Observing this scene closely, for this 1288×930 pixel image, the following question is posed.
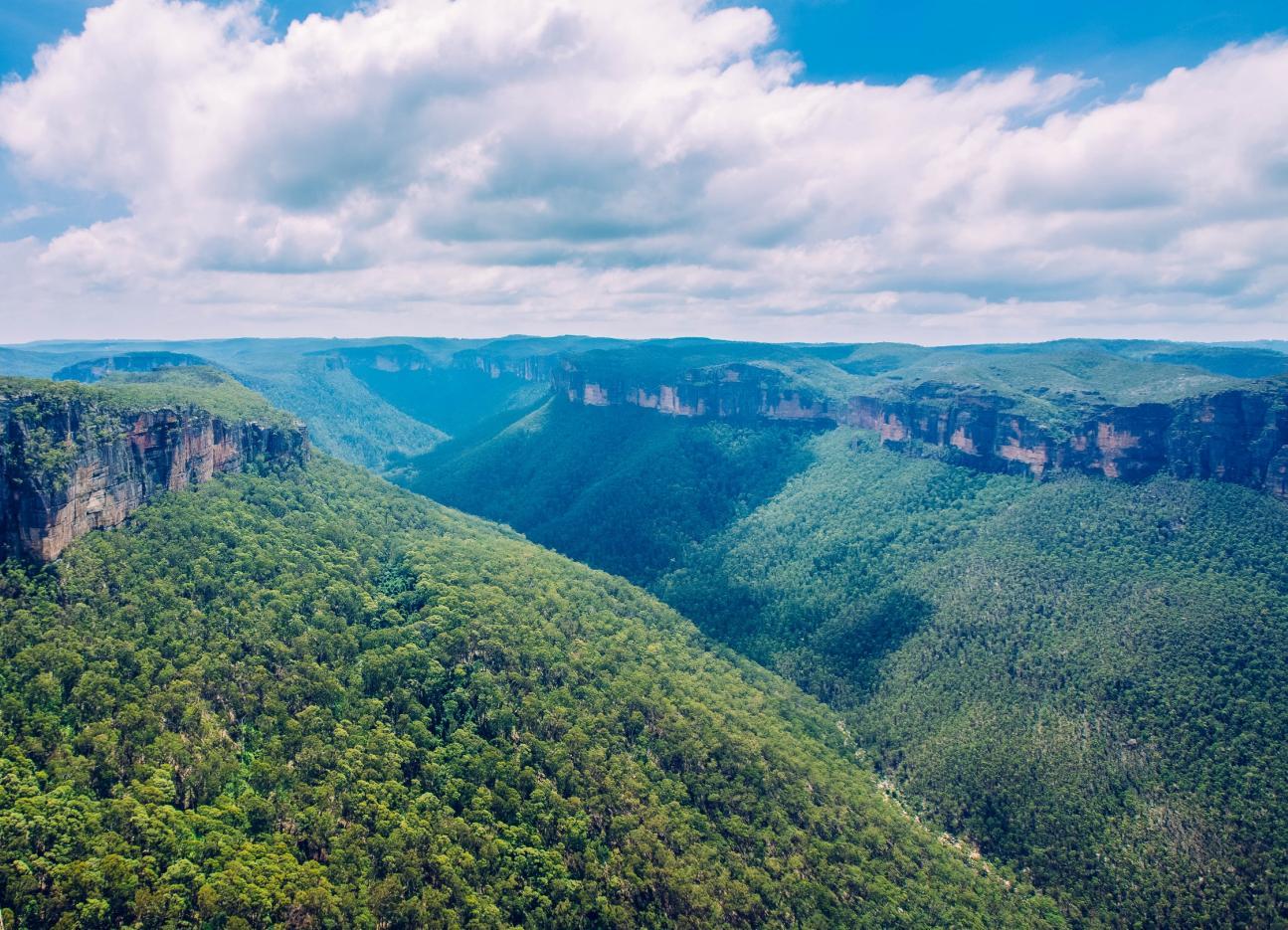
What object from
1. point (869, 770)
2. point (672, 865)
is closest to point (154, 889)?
point (672, 865)

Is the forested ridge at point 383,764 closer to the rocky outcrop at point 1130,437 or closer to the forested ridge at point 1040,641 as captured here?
the forested ridge at point 1040,641

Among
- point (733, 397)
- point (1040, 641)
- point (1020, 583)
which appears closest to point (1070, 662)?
point (1040, 641)

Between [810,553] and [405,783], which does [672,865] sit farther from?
[810,553]

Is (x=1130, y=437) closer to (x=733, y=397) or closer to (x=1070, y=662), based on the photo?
(x=1070, y=662)

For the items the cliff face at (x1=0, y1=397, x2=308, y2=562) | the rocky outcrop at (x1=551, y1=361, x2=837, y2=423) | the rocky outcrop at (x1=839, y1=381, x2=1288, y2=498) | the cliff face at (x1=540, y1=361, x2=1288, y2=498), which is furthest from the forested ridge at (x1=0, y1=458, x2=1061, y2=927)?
the rocky outcrop at (x1=551, y1=361, x2=837, y2=423)

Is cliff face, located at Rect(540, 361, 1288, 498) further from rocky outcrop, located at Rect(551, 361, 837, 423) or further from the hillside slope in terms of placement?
the hillside slope
